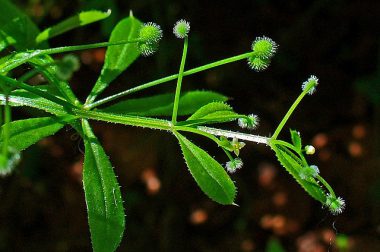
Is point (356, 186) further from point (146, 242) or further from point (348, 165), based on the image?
point (146, 242)

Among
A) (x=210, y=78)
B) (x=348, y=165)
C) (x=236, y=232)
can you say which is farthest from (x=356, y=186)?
(x=210, y=78)

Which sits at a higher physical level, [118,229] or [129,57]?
[129,57]

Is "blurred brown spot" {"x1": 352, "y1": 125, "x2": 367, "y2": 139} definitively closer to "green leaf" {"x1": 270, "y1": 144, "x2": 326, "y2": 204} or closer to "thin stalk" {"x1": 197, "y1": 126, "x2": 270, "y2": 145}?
"green leaf" {"x1": 270, "y1": 144, "x2": 326, "y2": 204}

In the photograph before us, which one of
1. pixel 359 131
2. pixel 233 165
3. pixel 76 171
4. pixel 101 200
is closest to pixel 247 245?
pixel 359 131

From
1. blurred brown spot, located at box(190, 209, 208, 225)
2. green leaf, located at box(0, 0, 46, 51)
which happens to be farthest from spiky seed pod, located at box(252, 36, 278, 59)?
blurred brown spot, located at box(190, 209, 208, 225)

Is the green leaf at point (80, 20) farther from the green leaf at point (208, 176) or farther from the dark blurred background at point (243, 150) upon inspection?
the dark blurred background at point (243, 150)

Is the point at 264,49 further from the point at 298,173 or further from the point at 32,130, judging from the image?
the point at 32,130
